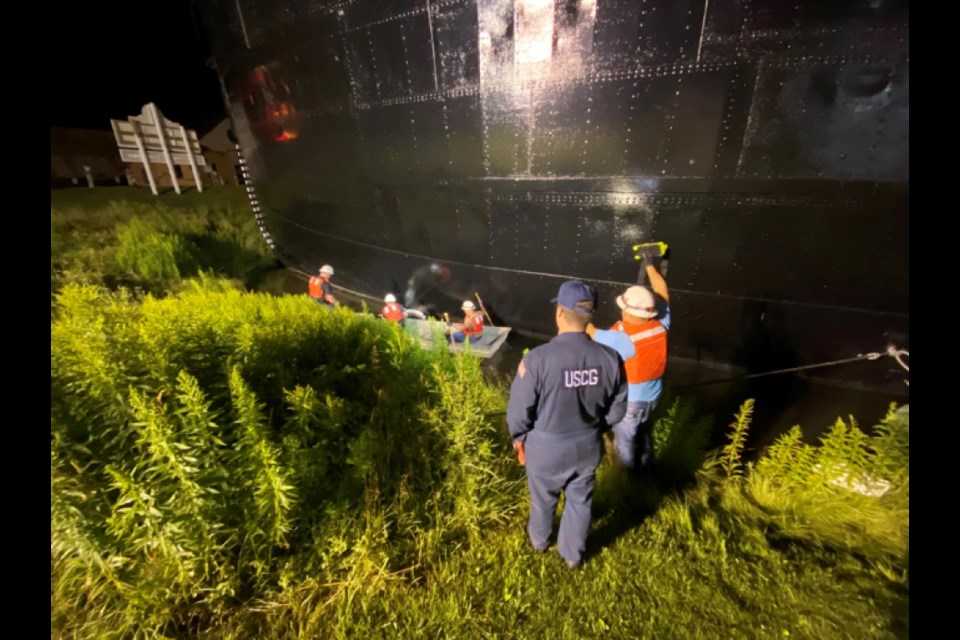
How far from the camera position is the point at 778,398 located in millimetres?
5270

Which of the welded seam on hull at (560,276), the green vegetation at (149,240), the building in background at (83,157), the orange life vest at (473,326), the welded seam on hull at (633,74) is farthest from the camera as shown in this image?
the building in background at (83,157)

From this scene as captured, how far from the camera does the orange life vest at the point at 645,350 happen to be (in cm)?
338

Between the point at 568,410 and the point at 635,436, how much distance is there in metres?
1.51

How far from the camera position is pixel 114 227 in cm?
1013

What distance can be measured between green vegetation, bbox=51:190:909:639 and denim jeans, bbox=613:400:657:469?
237mm

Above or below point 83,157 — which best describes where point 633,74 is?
below

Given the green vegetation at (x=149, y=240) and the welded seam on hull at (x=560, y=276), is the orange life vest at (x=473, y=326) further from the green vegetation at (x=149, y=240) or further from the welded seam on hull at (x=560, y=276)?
the green vegetation at (x=149, y=240)

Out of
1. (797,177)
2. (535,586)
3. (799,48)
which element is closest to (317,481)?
(535,586)

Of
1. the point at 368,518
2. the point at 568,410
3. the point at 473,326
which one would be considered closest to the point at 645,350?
the point at 568,410

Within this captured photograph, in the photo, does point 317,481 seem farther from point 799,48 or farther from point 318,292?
point 799,48

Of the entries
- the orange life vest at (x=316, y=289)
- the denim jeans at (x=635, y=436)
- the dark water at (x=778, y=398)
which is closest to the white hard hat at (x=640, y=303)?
the denim jeans at (x=635, y=436)

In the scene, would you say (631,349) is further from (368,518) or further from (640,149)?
(640,149)

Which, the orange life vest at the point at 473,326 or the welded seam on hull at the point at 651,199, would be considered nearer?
the welded seam on hull at the point at 651,199

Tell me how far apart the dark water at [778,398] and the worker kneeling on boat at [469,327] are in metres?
0.77
